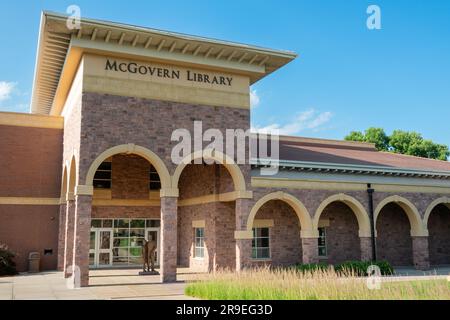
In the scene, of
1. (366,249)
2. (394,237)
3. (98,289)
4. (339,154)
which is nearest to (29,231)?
(98,289)

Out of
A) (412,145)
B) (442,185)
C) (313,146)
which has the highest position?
(412,145)

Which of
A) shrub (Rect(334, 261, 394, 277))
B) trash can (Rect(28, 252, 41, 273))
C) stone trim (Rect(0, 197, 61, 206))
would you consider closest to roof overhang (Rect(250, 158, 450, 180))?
shrub (Rect(334, 261, 394, 277))

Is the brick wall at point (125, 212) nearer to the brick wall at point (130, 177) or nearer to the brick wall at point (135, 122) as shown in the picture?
the brick wall at point (130, 177)

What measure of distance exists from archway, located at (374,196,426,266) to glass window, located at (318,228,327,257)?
3.09 meters

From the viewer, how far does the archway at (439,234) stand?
26422 millimetres

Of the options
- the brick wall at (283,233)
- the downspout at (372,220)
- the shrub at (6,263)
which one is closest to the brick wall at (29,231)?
the shrub at (6,263)

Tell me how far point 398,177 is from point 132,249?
595 inches

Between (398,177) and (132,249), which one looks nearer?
(398,177)

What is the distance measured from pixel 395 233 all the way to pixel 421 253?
201 centimetres

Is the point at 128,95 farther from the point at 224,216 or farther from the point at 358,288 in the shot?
the point at 358,288

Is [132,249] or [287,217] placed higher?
[287,217]

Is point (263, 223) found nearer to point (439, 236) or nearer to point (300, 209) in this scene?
point (300, 209)

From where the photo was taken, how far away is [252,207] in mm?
20438
